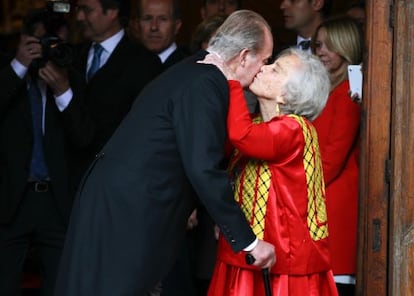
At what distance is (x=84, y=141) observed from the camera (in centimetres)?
616

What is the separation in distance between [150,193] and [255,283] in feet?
2.16

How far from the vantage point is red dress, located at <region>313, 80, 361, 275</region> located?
225 inches

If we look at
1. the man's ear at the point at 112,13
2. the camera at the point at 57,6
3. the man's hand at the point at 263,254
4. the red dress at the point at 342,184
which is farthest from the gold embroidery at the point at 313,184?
the man's ear at the point at 112,13

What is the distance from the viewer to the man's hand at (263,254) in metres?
4.52

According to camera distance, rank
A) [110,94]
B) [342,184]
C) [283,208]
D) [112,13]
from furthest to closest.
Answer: [112,13], [110,94], [342,184], [283,208]

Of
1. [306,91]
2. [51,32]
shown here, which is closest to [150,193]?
[306,91]

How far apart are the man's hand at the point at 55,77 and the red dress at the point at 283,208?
4.97 feet

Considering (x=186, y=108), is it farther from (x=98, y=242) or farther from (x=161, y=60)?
(x=161, y=60)

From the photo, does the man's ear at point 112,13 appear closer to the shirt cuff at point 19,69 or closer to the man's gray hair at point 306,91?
the shirt cuff at point 19,69

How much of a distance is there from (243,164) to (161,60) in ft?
8.07

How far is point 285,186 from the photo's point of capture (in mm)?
4742

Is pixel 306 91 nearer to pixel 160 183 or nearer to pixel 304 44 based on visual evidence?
pixel 160 183

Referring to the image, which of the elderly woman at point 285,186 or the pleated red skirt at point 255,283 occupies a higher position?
the elderly woman at point 285,186

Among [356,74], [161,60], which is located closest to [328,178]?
[356,74]
